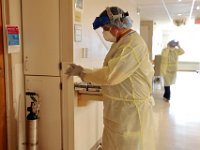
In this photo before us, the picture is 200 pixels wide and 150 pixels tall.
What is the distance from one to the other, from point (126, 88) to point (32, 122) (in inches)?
52.0

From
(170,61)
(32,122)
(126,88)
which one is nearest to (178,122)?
(170,61)

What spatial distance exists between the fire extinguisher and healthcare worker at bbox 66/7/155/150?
1.04 meters

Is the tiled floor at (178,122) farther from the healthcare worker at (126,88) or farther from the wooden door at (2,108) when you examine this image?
the wooden door at (2,108)

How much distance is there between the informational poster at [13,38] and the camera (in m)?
2.53

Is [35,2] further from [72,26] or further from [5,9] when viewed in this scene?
[72,26]

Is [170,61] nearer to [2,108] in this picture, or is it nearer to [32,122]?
[32,122]

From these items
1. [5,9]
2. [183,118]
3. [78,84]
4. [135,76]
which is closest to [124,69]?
[135,76]

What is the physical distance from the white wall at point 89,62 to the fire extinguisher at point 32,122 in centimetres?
44

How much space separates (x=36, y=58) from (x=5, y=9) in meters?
0.59

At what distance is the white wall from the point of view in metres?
2.78

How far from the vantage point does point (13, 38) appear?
8.47 ft

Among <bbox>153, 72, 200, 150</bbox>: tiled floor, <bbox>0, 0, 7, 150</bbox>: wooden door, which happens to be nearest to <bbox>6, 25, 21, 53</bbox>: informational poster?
<bbox>0, 0, 7, 150</bbox>: wooden door

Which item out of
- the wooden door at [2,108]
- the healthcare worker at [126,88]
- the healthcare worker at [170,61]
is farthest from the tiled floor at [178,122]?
the wooden door at [2,108]

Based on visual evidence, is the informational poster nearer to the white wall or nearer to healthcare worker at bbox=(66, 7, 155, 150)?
the white wall
